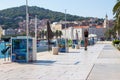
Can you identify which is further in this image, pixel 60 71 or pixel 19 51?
pixel 19 51

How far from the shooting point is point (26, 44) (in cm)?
2120

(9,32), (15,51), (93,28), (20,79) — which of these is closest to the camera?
(20,79)

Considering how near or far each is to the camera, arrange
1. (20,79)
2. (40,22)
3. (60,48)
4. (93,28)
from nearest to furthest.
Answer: (20,79) → (60,48) → (40,22) → (93,28)

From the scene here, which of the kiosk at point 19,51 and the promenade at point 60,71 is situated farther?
the kiosk at point 19,51

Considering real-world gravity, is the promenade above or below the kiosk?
below

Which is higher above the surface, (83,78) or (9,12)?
(9,12)

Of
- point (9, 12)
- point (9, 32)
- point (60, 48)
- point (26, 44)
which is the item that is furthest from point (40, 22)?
point (26, 44)

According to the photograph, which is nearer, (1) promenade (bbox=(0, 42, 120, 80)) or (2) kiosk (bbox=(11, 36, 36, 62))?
(1) promenade (bbox=(0, 42, 120, 80))

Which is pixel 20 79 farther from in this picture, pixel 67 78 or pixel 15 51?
pixel 15 51

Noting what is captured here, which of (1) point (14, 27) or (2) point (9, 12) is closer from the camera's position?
(1) point (14, 27)

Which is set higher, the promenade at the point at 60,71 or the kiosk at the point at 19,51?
the kiosk at the point at 19,51

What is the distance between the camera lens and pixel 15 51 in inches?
833

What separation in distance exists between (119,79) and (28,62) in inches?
378

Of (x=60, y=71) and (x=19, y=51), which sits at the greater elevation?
(x=19, y=51)
